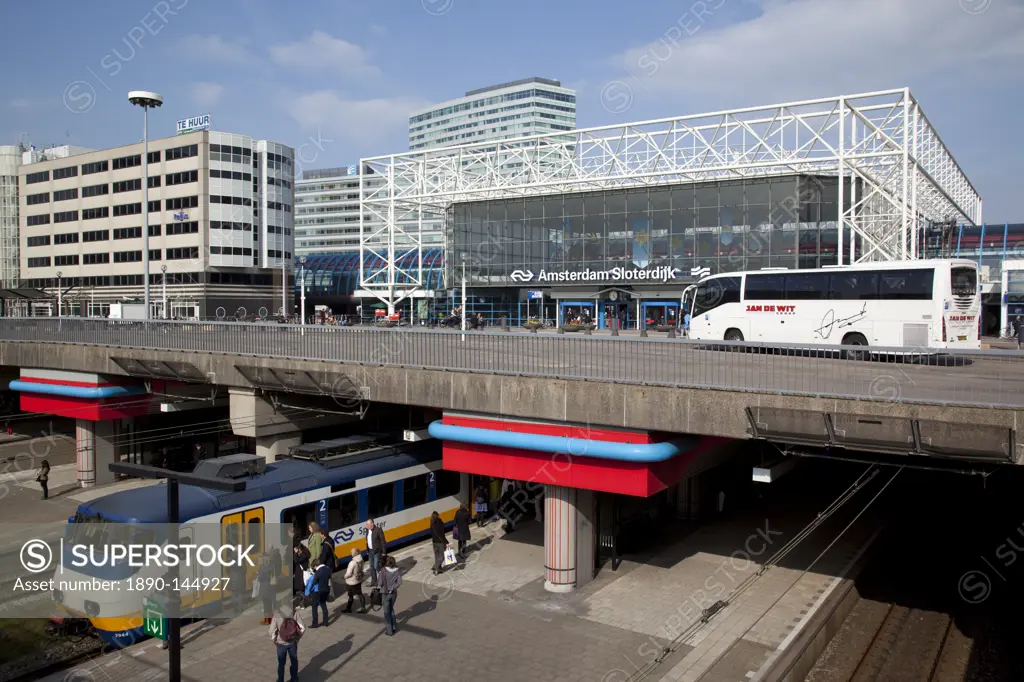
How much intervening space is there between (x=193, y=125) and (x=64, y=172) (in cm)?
1486

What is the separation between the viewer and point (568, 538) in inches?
627

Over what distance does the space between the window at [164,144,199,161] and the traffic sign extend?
64.8 metres

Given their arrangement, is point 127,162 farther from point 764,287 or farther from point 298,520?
point 298,520

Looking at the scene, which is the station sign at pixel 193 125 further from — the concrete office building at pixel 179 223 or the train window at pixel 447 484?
the train window at pixel 447 484

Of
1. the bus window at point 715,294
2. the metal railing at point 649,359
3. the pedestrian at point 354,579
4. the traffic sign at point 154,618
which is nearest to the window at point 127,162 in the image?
the metal railing at point 649,359

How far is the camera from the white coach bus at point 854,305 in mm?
23156

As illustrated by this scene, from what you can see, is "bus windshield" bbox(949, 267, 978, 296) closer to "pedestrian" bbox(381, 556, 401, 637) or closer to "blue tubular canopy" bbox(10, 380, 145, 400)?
"pedestrian" bbox(381, 556, 401, 637)

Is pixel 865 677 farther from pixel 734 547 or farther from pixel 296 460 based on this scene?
pixel 296 460

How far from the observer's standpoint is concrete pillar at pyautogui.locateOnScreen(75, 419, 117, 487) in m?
27.2

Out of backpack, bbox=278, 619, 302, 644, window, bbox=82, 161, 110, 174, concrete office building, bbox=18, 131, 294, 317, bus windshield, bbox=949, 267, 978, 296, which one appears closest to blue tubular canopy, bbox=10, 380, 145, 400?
backpack, bbox=278, 619, 302, 644

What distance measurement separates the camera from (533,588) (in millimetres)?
16031

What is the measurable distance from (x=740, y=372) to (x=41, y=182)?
87.2 meters

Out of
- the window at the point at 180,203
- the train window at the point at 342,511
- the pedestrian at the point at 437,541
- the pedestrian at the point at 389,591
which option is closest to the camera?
the pedestrian at the point at 389,591

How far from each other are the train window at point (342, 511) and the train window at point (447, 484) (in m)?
2.94
